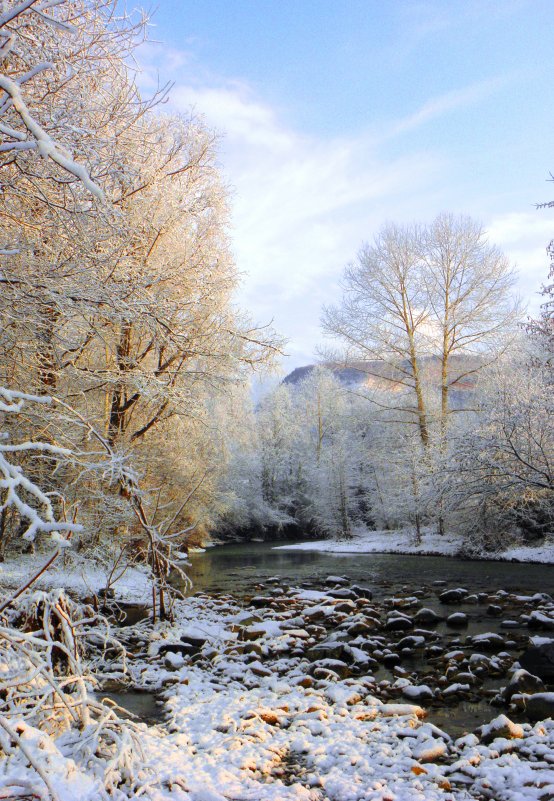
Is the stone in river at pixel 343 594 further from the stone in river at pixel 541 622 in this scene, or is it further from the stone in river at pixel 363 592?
the stone in river at pixel 541 622

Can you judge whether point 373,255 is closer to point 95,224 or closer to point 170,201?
point 170,201

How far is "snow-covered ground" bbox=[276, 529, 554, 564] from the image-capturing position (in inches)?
613

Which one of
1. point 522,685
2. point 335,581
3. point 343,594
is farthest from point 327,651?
point 335,581

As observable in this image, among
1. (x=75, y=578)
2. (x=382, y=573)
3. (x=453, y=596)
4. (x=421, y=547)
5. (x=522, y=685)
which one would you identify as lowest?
(x=421, y=547)

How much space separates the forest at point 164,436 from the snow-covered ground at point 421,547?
1.62 feet

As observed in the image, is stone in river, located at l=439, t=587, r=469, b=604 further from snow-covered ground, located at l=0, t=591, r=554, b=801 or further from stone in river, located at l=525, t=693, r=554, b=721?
stone in river, located at l=525, t=693, r=554, b=721

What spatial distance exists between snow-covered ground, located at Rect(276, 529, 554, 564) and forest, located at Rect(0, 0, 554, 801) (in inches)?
19.4

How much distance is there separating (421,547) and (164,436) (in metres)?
10.8

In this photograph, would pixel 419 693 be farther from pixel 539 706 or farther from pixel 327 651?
pixel 327 651

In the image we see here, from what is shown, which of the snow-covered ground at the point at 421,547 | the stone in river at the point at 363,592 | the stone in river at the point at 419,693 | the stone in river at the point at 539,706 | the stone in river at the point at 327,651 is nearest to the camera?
the stone in river at the point at 539,706

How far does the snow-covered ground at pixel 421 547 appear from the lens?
15562 mm

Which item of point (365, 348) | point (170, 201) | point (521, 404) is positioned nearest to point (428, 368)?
point (365, 348)

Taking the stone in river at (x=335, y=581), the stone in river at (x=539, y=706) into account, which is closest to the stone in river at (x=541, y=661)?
the stone in river at (x=539, y=706)

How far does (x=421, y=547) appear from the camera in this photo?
19.5 metres
